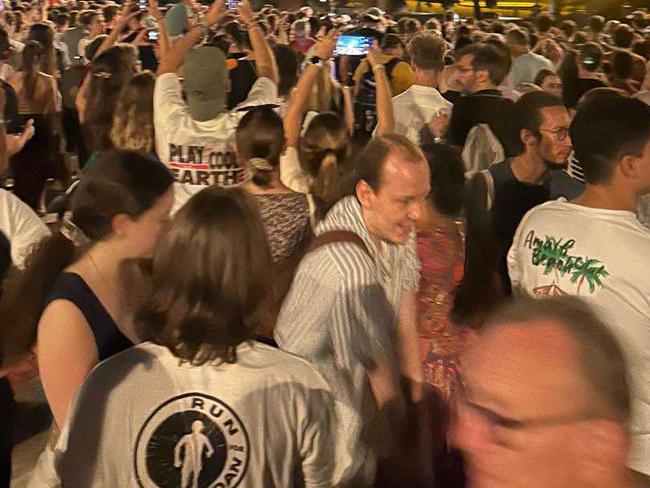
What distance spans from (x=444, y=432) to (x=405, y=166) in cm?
93

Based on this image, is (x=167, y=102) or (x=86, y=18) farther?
(x=86, y=18)

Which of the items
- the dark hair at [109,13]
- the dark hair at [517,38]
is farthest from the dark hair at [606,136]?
Result: the dark hair at [109,13]

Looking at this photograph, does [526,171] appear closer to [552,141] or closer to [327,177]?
[552,141]

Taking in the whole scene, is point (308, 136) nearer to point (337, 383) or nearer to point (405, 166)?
point (405, 166)

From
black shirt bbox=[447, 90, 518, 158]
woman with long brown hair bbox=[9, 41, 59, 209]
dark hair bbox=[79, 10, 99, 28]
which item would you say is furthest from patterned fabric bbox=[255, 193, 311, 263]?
dark hair bbox=[79, 10, 99, 28]

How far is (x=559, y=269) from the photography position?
3.02m

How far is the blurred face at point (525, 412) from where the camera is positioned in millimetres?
1433

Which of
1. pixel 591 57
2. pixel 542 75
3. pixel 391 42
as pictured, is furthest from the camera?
pixel 391 42

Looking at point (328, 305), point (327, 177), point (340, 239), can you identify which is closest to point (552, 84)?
point (327, 177)

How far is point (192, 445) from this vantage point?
2.21 meters

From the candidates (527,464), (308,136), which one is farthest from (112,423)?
(308,136)

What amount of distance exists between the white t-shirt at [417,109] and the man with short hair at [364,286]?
126 inches

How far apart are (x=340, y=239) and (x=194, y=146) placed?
1.88 meters

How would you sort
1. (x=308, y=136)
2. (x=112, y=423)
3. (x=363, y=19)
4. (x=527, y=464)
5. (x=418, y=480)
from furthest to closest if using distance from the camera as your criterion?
(x=363, y=19) < (x=308, y=136) < (x=418, y=480) < (x=112, y=423) < (x=527, y=464)
